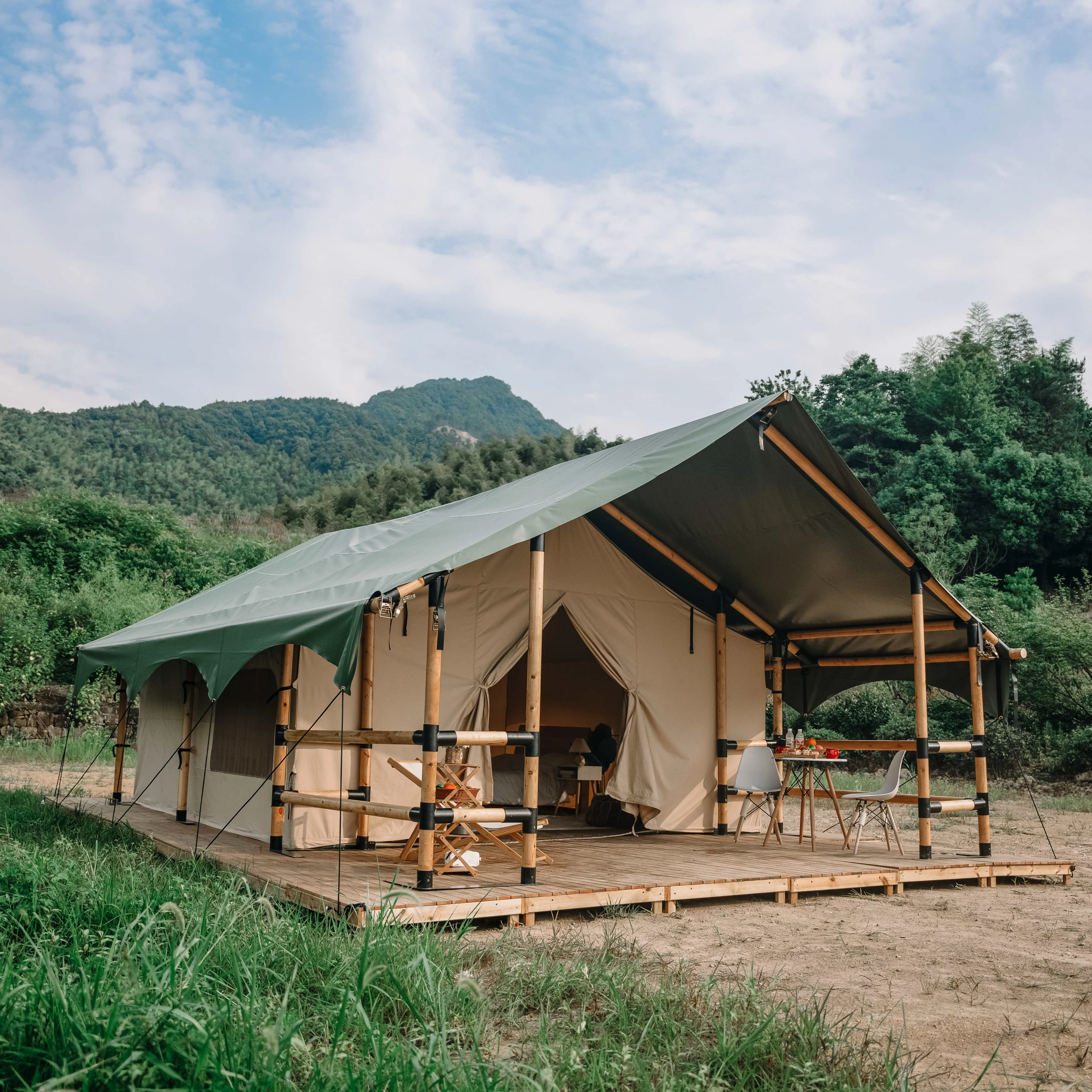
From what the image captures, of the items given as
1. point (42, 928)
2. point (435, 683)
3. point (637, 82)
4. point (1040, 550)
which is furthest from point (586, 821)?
point (1040, 550)

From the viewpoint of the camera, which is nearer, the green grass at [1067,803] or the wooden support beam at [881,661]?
the wooden support beam at [881,661]

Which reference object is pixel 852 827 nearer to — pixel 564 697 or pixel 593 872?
pixel 593 872

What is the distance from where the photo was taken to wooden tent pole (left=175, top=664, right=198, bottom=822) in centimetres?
775

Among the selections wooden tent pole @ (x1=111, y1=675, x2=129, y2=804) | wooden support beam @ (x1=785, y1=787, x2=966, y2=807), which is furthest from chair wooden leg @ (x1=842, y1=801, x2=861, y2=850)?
wooden tent pole @ (x1=111, y1=675, x2=129, y2=804)

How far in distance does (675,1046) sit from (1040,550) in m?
21.8

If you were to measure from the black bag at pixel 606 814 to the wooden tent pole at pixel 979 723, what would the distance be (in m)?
2.74

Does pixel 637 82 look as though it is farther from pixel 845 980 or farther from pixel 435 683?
pixel 845 980

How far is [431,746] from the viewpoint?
4.55 meters

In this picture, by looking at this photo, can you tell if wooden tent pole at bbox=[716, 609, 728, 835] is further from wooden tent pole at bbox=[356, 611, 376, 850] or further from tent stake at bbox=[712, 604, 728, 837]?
wooden tent pole at bbox=[356, 611, 376, 850]

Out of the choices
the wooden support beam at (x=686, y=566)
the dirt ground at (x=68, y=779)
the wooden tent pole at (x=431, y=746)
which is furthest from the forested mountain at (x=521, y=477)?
the wooden tent pole at (x=431, y=746)

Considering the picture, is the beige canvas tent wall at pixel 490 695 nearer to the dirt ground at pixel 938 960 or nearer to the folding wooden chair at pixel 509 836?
the folding wooden chair at pixel 509 836

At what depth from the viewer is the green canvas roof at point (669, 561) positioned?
5.19m

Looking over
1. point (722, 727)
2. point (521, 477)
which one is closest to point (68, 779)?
point (722, 727)

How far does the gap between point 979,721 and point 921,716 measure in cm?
68
